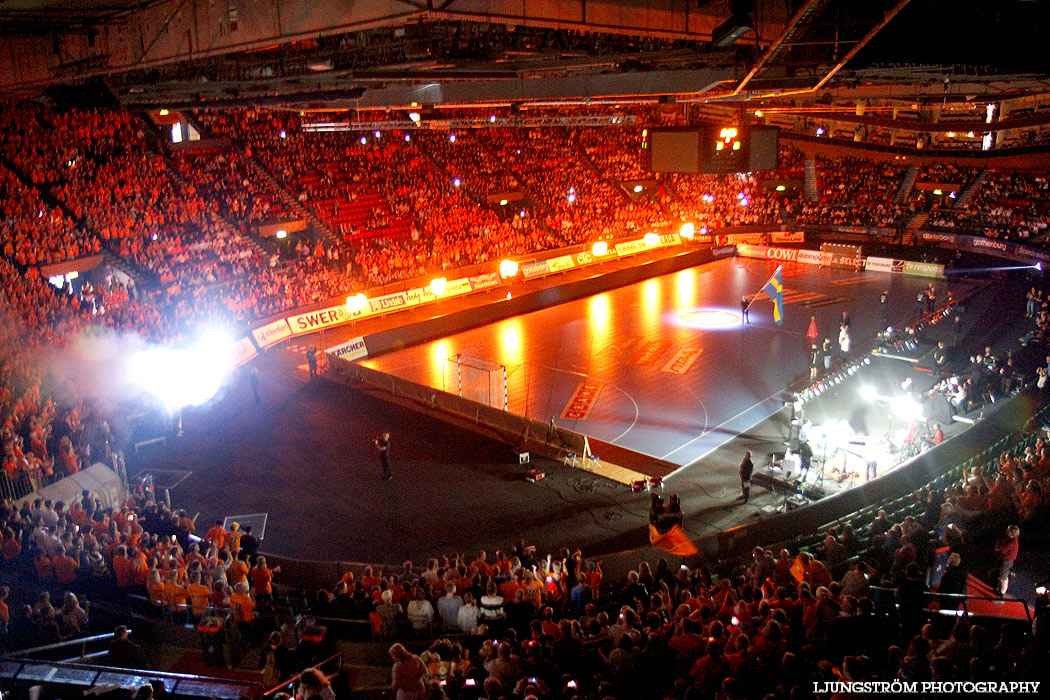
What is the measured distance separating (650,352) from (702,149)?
665 cm

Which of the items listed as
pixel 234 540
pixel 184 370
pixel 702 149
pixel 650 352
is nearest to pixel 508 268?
pixel 650 352

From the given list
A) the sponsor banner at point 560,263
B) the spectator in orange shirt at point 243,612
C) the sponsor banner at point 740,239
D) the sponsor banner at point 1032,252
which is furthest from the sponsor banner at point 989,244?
the spectator in orange shirt at point 243,612

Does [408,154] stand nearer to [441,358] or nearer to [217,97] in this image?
[441,358]

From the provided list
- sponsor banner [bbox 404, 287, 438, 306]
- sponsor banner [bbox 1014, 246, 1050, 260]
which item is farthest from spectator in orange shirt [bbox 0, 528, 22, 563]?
sponsor banner [bbox 1014, 246, 1050, 260]

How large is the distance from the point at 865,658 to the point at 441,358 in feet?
66.2

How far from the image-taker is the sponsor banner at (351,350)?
24586mm

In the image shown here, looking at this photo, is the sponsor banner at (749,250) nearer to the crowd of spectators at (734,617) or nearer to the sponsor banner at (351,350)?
the sponsor banner at (351,350)

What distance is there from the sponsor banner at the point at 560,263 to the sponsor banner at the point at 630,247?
3834 millimetres

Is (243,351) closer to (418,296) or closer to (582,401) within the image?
(418,296)

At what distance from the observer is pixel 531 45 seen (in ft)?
31.2

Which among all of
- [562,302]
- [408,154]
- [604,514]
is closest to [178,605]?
[604,514]

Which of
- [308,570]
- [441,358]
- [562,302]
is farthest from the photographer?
[562,302]

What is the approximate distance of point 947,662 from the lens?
6.15 meters

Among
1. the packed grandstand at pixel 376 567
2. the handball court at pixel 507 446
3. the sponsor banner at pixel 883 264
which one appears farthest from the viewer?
the sponsor banner at pixel 883 264
